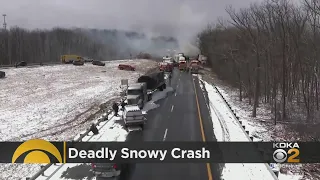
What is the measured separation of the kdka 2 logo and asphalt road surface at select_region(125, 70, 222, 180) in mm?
3124

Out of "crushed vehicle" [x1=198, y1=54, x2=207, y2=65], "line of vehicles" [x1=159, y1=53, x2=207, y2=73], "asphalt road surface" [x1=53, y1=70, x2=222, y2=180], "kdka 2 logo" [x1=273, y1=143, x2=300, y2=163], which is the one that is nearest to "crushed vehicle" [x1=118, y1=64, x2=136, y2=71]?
"line of vehicles" [x1=159, y1=53, x2=207, y2=73]

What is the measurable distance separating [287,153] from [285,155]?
0.77ft

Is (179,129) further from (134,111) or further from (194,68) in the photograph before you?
(194,68)

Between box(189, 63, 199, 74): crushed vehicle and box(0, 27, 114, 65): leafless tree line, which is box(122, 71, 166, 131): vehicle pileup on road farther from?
box(0, 27, 114, 65): leafless tree line

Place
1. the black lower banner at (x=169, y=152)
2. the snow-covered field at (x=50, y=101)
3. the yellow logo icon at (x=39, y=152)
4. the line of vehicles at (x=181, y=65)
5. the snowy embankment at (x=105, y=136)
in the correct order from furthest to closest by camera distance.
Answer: the line of vehicles at (x=181, y=65)
the snow-covered field at (x=50, y=101)
the yellow logo icon at (x=39, y=152)
the snowy embankment at (x=105, y=136)
the black lower banner at (x=169, y=152)

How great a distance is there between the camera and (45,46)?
15650 cm

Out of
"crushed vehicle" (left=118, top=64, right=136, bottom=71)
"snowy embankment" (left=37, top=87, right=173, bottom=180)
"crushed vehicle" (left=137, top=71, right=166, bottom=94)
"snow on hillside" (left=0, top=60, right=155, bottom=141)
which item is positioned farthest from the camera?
"crushed vehicle" (left=118, top=64, right=136, bottom=71)

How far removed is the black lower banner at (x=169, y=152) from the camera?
16.6 metres

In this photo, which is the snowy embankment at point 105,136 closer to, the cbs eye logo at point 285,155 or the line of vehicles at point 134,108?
the line of vehicles at point 134,108

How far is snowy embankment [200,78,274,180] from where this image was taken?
1723 cm

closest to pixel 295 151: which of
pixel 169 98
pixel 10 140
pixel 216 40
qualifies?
pixel 10 140

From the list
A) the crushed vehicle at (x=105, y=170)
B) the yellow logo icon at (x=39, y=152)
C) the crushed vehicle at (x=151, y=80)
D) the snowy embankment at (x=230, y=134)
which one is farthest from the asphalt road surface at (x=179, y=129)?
the yellow logo icon at (x=39, y=152)

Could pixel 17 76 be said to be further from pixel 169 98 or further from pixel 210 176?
pixel 210 176

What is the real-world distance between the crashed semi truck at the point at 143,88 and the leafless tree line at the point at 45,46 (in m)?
81.4
